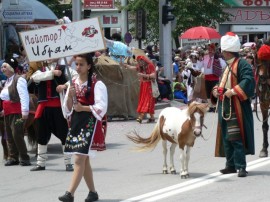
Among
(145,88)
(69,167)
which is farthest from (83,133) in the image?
(145,88)

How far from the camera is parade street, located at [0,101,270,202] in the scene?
34.2 ft

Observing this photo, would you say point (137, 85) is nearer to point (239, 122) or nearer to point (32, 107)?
point (32, 107)

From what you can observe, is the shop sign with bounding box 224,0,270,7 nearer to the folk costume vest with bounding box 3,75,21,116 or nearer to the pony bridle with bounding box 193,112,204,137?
the folk costume vest with bounding box 3,75,21,116

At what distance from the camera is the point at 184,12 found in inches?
1532

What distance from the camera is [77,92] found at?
32.7 ft

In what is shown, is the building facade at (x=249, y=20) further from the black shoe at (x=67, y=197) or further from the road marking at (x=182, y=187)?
the black shoe at (x=67, y=197)

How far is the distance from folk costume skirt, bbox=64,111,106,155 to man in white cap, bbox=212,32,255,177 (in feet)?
7.71

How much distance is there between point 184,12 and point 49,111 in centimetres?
2661

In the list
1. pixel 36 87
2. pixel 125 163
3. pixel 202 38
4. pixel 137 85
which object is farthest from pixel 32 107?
pixel 202 38

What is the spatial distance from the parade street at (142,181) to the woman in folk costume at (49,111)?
0.36 metres

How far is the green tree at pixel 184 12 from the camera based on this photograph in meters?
38.6

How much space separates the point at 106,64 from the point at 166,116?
8.34 metres

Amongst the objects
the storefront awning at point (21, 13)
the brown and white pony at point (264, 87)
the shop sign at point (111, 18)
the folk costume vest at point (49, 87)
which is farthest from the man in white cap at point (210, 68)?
the shop sign at point (111, 18)

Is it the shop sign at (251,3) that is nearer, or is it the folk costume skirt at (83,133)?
the folk costume skirt at (83,133)
